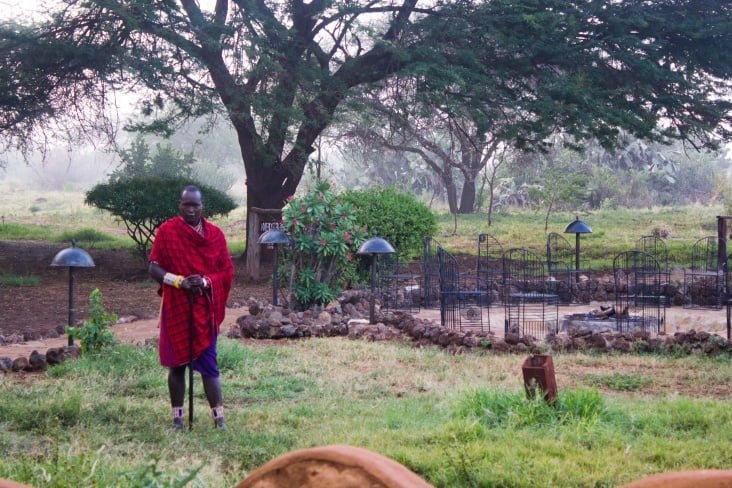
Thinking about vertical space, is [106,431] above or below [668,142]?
below

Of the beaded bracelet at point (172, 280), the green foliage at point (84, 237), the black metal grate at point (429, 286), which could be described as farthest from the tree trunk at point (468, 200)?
the beaded bracelet at point (172, 280)

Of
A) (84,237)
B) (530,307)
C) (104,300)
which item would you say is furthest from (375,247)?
(84,237)

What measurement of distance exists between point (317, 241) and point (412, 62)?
18.4 feet

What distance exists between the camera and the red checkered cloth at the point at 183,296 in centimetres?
538

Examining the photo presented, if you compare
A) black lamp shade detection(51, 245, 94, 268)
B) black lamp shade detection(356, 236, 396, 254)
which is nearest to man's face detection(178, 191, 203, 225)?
black lamp shade detection(51, 245, 94, 268)

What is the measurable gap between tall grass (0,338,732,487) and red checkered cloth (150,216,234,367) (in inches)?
19.7

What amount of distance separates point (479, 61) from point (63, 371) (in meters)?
11.2

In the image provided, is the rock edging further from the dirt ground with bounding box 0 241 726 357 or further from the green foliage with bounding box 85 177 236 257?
the green foliage with bounding box 85 177 236 257

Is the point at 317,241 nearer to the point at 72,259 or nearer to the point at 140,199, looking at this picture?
the point at 72,259

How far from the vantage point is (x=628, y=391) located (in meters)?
6.39

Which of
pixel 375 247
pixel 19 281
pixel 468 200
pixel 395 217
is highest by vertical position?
pixel 468 200

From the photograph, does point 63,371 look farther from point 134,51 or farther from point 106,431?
point 134,51

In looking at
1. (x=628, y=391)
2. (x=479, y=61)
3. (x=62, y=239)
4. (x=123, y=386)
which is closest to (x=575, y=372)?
(x=628, y=391)

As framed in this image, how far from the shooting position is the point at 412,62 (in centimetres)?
1543
